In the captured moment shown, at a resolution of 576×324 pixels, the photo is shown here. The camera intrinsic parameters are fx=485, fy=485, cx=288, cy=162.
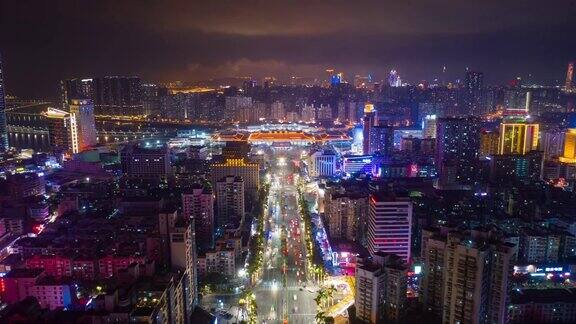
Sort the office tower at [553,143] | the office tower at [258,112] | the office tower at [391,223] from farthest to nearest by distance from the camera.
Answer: the office tower at [258,112], the office tower at [553,143], the office tower at [391,223]

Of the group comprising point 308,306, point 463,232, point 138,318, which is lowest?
point 308,306

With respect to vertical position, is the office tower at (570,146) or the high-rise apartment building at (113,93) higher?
the high-rise apartment building at (113,93)

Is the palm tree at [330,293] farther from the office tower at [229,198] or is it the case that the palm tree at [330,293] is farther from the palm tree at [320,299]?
the office tower at [229,198]

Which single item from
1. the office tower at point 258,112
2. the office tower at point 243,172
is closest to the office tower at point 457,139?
the office tower at point 243,172

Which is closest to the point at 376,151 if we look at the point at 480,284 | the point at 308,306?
the point at 308,306

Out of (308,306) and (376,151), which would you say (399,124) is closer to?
(376,151)

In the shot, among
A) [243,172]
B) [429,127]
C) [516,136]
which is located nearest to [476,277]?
[243,172]

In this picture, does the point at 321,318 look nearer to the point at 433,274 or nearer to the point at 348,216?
the point at 433,274
